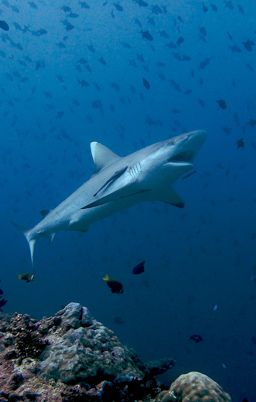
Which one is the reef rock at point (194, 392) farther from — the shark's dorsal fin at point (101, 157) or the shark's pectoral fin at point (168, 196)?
the shark's dorsal fin at point (101, 157)

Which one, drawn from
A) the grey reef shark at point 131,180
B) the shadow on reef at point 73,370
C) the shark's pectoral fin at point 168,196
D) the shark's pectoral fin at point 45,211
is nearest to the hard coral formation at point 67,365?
the shadow on reef at point 73,370

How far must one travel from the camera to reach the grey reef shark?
4547 mm

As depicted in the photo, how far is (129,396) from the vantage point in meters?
2.54

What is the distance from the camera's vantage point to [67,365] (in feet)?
8.21

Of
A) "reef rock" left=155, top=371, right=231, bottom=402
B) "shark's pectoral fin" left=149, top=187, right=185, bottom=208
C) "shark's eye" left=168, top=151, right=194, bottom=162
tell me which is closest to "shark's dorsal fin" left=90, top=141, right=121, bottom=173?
"shark's pectoral fin" left=149, top=187, right=185, bottom=208

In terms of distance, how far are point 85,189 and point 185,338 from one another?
29235 mm

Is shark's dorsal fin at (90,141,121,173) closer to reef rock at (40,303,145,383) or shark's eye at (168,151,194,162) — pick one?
shark's eye at (168,151,194,162)

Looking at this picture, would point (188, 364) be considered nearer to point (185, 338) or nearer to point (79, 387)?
point (185, 338)

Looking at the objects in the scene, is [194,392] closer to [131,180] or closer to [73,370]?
[73,370]

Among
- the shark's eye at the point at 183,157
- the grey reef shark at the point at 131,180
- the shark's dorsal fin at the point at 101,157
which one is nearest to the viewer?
the grey reef shark at the point at 131,180

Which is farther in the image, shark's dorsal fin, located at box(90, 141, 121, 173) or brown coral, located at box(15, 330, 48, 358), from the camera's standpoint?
shark's dorsal fin, located at box(90, 141, 121, 173)

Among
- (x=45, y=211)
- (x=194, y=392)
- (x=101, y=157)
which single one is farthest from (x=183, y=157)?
(x=45, y=211)

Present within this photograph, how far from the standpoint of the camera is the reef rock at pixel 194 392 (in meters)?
2.32

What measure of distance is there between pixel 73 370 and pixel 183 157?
3.92m
